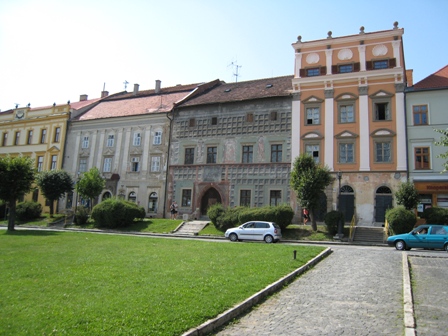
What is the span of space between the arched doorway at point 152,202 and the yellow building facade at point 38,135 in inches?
522

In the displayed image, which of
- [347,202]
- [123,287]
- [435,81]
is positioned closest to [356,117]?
[435,81]

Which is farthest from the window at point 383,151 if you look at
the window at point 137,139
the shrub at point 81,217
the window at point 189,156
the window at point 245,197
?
the shrub at point 81,217

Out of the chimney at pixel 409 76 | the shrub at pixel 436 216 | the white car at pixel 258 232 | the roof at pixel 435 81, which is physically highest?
the chimney at pixel 409 76

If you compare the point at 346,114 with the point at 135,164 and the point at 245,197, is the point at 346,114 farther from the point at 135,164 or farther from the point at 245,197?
the point at 135,164

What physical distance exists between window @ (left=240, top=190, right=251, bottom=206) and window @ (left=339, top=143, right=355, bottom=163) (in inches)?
333

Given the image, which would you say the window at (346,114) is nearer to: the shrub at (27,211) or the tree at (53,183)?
the tree at (53,183)

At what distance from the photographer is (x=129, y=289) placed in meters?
8.58

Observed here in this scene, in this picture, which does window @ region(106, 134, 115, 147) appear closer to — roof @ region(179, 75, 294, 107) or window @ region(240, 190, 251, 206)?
roof @ region(179, 75, 294, 107)

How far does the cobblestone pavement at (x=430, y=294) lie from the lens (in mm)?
7209

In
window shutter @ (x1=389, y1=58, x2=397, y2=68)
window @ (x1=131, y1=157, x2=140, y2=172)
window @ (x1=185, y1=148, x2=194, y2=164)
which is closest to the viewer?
window shutter @ (x1=389, y1=58, x2=397, y2=68)

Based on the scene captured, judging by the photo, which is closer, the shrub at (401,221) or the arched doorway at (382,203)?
the shrub at (401,221)

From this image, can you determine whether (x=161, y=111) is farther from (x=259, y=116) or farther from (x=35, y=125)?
(x=35, y=125)

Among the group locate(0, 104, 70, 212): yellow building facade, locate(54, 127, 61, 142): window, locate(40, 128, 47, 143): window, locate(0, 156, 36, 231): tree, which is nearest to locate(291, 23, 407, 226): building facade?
locate(0, 156, 36, 231): tree

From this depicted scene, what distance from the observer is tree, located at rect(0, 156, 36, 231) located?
27.8m
